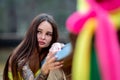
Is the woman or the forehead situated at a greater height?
the forehead

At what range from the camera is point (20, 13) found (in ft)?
22.5

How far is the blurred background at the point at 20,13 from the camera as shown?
6.65m

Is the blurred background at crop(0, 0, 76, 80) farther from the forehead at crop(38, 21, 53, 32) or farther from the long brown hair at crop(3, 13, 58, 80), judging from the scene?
the forehead at crop(38, 21, 53, 32)

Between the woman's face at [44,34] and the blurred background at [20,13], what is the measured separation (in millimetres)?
4629

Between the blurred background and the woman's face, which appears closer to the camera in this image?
the woman's face

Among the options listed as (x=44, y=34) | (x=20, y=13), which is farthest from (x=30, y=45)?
(x=20, y=13)

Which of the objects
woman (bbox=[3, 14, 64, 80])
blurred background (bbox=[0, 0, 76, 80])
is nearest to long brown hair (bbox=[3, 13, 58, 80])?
woman (bbox=[3, 14, 64, 80])

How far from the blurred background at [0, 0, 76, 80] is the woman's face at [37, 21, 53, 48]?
15.2 ft

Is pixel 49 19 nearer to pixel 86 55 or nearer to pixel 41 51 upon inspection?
pixel 41 51

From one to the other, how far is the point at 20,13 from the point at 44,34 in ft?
16.6

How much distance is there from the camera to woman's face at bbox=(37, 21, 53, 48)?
1848 millimetres

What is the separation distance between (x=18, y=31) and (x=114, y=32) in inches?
252

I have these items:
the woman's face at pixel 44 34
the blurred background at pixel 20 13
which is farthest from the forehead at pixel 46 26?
the blurred background at pixel 20 13

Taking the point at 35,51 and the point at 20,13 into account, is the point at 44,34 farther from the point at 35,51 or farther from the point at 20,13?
the point at 20,13
